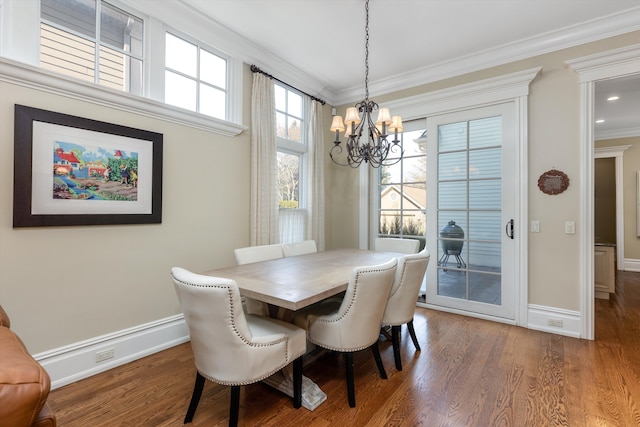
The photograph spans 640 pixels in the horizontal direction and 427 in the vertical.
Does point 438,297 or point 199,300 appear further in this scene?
point 438,297

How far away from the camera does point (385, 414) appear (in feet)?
5.83

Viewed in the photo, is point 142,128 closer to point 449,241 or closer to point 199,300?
point 199,300

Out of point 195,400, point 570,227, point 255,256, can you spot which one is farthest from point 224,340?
point 570,227

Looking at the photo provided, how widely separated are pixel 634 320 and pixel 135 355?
504cm

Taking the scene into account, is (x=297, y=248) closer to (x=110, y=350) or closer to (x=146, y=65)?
(x=110, y=350)

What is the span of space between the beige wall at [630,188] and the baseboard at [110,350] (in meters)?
7.98

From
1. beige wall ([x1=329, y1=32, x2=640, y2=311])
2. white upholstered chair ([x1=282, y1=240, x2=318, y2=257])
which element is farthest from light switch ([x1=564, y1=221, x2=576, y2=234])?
→ white upholstered chair ([x1=282, y1=240, x2=318, y2=257])

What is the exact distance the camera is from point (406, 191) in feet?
13.3

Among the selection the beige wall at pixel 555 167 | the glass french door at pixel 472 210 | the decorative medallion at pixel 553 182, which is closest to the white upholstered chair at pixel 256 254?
the glass french door at pixel 472 210

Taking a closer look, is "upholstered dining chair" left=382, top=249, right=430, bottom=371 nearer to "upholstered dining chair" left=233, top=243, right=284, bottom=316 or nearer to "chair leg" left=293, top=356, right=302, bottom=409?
"chair leg" left=293, top=356, right=302, bottom=409

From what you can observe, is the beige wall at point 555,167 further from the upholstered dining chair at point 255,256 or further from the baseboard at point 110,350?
the baseboard at point 110,350

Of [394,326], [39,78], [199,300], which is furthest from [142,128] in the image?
[394,326]

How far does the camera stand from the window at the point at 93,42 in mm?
2098

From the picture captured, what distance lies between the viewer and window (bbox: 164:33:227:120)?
274cm
